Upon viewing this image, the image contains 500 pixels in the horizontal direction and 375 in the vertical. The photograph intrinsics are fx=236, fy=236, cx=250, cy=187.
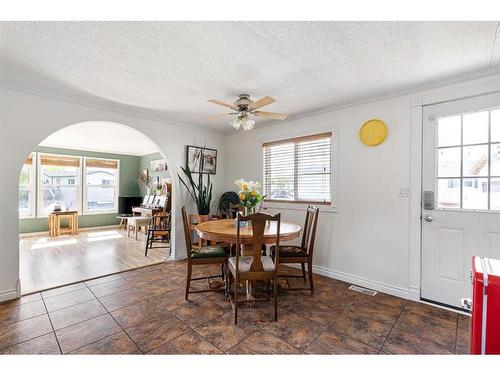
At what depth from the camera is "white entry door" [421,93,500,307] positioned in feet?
6.98

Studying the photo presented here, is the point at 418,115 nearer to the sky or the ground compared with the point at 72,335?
nearer to the sky

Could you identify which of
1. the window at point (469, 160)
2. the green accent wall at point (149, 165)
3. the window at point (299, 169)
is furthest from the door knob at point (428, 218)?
the green accent wall at point (149, 165)

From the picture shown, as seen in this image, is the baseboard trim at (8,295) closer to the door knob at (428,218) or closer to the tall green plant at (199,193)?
the tall green plant at (199,193)

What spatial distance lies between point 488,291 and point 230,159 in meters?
3.93

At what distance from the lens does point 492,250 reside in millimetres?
2100

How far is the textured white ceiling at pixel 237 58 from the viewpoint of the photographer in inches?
62.1

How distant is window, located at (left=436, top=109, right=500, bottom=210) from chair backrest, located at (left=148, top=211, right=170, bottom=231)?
4.25 m

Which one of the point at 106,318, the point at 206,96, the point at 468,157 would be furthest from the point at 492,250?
the point at 106,318

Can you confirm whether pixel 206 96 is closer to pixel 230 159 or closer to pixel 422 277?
pixel 230 159

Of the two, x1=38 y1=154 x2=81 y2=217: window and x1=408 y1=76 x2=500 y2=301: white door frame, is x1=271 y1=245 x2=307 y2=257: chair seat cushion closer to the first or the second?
x1=408 y1=76 x2=500 y2=301: white door frame

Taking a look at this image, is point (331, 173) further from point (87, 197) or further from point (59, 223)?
point (87, 197)

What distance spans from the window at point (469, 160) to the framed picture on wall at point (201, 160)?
3292mm

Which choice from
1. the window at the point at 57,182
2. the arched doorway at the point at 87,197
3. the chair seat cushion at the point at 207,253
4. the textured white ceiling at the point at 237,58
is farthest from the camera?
the window at the point at 57,182

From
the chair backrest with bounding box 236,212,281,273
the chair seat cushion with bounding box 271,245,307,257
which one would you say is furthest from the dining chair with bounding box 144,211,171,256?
the chair backrest with bounding box 236,212,281,273
